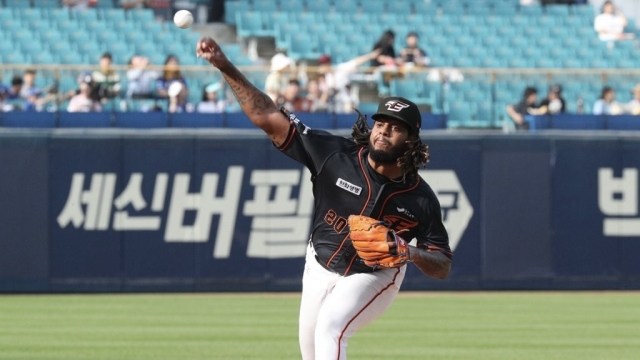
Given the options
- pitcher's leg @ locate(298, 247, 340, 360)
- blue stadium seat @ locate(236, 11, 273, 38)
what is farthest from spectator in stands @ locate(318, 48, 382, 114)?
pitcher's leg @ locate(298, 247, 340, 360)

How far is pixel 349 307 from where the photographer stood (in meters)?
6.04

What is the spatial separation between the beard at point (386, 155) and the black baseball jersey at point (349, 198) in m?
0.14

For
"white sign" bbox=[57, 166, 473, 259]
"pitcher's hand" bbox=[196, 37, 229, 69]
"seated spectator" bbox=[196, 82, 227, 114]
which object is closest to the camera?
"pitcher's hand" bbox=[196, 37, 229, 69]

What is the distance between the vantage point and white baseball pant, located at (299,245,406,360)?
5.98 metres

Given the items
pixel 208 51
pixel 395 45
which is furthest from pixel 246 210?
pixel 208 51

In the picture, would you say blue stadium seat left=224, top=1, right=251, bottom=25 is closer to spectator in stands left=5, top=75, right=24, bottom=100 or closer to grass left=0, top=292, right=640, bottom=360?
spectator in stands left=5, top=75, right=24, bottom=100

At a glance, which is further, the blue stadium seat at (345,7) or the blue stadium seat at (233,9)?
the blue stadium seat at (345,7)

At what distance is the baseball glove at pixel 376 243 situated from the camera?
19.5ft

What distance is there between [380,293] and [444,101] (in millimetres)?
11928

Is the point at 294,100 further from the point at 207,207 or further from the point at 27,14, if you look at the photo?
the point at 27,14

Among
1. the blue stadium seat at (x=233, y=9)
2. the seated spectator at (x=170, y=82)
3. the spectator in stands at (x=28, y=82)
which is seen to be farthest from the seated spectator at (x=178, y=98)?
the blue stadium seat at (x=233, y=9)

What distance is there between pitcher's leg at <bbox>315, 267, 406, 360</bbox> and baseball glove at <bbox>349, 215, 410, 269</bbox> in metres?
0.18

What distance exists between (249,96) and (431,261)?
1226mm

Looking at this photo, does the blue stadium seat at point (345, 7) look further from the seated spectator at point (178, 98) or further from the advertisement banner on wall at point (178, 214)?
the advertisement banner on wall at point (178, 214)
